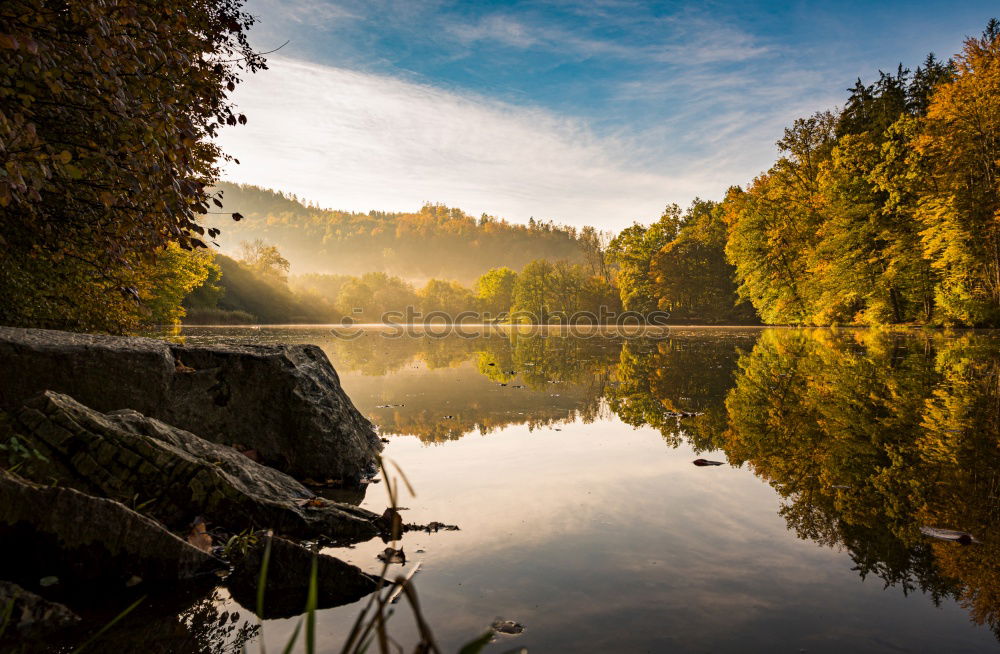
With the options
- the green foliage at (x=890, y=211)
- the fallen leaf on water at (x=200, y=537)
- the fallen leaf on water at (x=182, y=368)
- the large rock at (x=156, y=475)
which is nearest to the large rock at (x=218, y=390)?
the fallen leaf on water at (x=182, y=368)

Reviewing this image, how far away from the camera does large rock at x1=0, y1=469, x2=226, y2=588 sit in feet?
10.4

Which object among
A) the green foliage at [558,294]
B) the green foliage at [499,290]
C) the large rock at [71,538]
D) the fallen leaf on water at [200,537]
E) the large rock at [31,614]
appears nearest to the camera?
the large rock at [31,614]

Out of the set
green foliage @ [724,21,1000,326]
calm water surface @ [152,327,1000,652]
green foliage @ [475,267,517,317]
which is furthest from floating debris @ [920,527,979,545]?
green foliage @ [475,267,517,317]

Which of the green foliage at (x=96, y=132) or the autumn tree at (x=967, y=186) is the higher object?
the autumn tree at (x=967, y=186)

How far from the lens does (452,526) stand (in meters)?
4.50

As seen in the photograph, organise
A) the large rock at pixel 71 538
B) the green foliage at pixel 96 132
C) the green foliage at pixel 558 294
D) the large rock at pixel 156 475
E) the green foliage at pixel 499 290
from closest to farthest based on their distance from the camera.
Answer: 1. the large rock at pixel 71 538
2. the large rock at pixel 156 475
3. the green foliage at pixel 96 132
4. the green foliage at pixel 558 294
5. the green foliage at pixel 499 290

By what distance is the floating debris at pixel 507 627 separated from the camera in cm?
298

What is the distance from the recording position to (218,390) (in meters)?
6.30

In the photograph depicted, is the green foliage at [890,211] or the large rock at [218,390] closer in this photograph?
the large rock at [218,390]

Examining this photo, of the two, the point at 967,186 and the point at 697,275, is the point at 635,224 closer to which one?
the point at 697,275

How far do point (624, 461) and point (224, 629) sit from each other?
4454 mm

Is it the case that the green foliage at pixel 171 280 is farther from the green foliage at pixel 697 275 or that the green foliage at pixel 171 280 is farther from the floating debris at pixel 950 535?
the green foliage at pixel 697 275

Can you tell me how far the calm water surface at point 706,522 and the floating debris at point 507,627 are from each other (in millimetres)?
58

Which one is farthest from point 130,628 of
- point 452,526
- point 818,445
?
point 818,445
